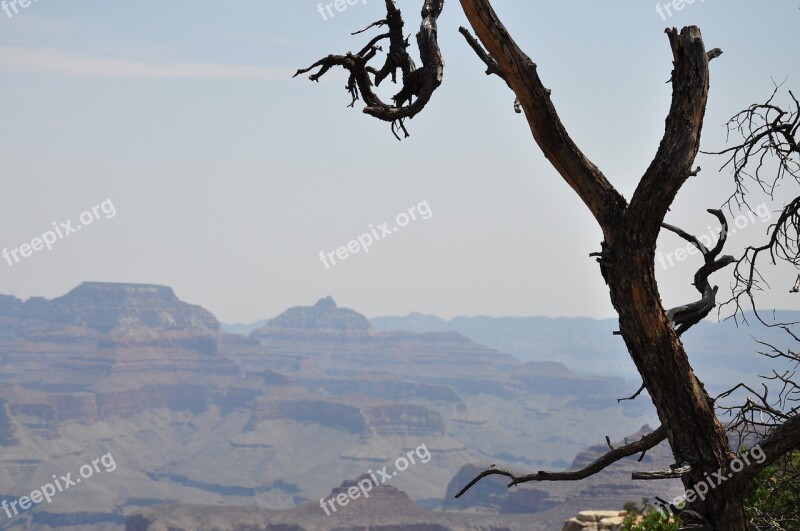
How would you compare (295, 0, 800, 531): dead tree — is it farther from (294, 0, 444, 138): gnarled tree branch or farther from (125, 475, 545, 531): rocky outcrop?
(125, 475, 545, 531): rocky outcrop

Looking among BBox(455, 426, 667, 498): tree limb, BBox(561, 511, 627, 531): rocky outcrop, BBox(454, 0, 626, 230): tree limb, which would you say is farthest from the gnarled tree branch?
BBox(561, 511, 627, 531): rocky outcrop

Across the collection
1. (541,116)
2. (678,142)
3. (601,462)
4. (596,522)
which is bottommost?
(596,522)

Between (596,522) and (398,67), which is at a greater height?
(398,67)

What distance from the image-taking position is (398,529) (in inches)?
6831

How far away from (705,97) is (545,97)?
82cm

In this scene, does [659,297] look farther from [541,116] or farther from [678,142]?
[541,116]

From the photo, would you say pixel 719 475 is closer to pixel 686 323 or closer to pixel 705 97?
pixel 686 323

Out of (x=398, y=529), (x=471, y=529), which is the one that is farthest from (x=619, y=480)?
(x=398, y=529)

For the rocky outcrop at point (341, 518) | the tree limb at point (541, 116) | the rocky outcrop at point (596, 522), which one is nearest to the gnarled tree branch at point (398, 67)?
the tree limb at point (541, 116)

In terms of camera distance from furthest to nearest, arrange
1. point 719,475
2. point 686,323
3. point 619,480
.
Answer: point 619,480 < point 686,323 < point 719,475

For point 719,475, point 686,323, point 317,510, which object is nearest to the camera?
point 719,475

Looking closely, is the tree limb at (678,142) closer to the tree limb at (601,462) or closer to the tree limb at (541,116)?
the tree limb at (541,116)

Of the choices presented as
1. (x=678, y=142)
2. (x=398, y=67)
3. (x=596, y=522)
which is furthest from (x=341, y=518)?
(x=678, y=142)

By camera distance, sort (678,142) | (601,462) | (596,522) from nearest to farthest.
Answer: (678,142) < (601,462) < (596,522)
